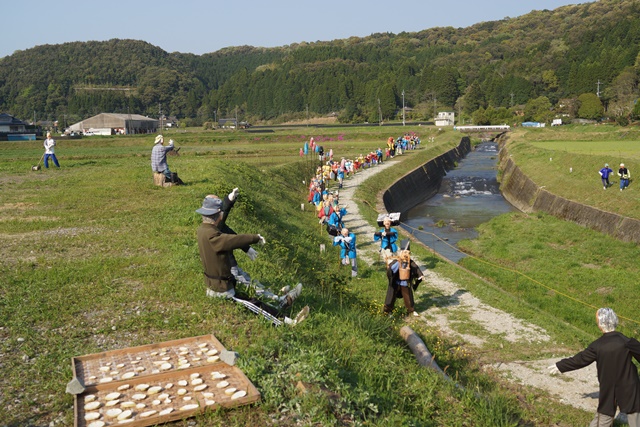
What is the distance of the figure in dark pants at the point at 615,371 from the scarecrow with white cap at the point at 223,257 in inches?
134

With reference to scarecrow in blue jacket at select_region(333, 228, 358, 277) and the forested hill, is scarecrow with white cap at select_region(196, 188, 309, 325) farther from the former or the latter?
the forested hill

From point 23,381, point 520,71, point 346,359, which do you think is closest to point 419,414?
point 346,359

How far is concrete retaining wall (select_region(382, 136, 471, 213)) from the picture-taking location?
33.1m

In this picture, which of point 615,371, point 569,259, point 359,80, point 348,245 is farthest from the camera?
point 359,80

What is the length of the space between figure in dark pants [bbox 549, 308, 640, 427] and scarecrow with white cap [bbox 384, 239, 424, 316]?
5092 millimetres

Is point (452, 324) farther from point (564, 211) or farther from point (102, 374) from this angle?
point (564, 211)

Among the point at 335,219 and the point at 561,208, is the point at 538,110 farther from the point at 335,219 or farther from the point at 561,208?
the point at 335,219

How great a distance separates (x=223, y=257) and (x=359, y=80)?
140 m

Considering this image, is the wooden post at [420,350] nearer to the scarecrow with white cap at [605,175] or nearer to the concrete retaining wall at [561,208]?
the concrete retaining wall at [561,208]

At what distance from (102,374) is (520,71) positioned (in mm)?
136281

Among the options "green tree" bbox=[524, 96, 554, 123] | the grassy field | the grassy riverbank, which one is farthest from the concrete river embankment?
"green tree" bbox=[524, 96, 554, 123]

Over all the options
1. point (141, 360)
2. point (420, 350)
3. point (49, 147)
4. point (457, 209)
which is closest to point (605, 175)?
point (457, 209)

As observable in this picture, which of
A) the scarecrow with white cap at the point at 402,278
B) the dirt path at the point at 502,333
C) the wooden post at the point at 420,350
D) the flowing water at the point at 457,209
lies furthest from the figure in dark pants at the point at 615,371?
the flowing water at the point at 457,209

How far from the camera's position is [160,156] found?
1791 centimetres
